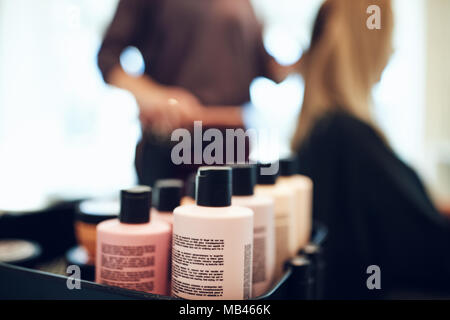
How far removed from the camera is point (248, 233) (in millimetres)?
315

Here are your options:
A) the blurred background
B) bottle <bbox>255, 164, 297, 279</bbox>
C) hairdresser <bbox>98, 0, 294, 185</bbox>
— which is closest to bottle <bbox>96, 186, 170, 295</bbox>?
bottle <bbox>255, 164, 297, 279</bbox>

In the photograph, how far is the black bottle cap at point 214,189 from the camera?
0.32 meters

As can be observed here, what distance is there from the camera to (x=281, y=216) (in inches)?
16.8

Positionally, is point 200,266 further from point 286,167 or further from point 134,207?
point 286,167

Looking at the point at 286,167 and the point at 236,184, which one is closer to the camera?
the point at 236,184

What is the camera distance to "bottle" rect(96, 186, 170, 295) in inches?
13.1

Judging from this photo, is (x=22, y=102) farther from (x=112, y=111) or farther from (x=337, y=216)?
(x=337, y=216)

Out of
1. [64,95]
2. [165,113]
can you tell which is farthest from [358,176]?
[64,95]

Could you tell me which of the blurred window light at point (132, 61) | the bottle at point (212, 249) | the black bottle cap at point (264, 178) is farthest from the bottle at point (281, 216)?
the blurred window light at point (132, 61)

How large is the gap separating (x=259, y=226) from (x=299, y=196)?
5.5 inches

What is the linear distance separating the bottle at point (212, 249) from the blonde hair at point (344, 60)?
58 centimetres


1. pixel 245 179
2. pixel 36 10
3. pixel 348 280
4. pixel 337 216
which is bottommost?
pixel 348 280
